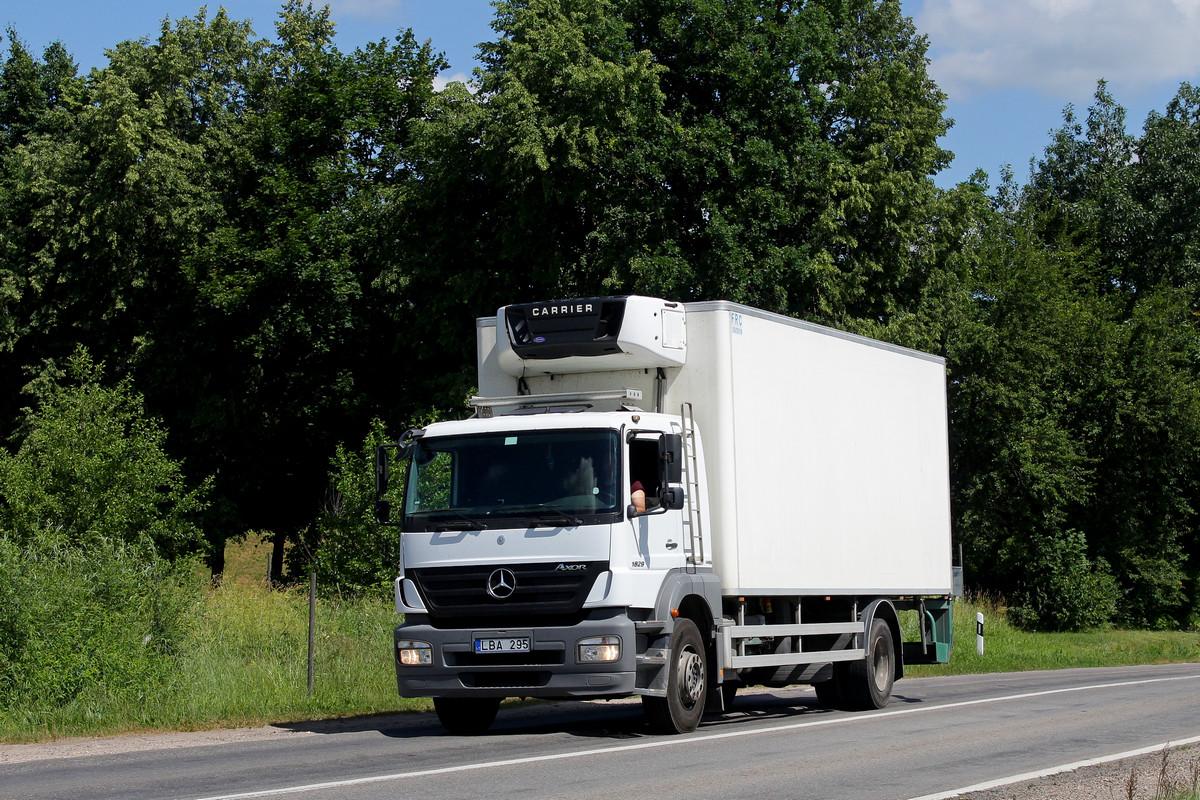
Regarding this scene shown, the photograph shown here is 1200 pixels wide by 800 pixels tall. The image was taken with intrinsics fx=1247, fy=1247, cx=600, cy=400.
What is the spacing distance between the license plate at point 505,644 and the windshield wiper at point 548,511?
1.06 m

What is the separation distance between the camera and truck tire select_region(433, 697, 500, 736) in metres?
12.0

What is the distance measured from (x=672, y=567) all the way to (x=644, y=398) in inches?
67.1

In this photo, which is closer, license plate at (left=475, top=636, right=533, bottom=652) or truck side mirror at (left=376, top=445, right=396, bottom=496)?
license plate at (left=475, top=636, right=533, bottom=652)

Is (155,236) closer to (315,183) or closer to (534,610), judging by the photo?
(315,183)

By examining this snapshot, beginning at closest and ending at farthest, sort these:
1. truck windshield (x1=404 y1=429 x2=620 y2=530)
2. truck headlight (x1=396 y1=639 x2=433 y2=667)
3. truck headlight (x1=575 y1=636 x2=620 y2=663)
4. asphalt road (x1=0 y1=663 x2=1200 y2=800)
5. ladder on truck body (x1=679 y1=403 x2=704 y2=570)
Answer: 1. asphalt road (x1=0 y1=663 x2=1200 y2=800)
2. truck headlight (x1=575 y1=636 x2=620 y2=663)
3. truck windshield (x1=404 y1=429 x2=620 y2=530)
4. truck headlight (x1=396 y1=639 x2=433 y2=667)
5. ladder on truck body (x1=679 y1=403 x2=704 y2=570)

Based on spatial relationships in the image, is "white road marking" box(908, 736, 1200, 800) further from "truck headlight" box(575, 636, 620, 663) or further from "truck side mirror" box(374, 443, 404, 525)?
"truck side mirror" box(374, 443, 404, 525)

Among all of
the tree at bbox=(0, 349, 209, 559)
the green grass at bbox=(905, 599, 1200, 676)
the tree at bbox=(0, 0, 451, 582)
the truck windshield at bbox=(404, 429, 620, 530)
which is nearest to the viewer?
the truck windshield at bbox=(404, 429, 620, 530)

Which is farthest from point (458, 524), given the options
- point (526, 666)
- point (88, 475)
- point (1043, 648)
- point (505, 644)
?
point (1043, 648)

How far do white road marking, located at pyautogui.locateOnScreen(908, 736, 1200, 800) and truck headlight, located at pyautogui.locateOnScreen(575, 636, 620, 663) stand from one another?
3331mm

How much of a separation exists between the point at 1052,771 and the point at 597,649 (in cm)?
371

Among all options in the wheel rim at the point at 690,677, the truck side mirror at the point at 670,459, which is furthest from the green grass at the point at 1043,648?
the truck side mirror at the point at 670,459

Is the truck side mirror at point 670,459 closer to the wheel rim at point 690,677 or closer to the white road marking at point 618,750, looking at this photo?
the wheel rim at point 690,677

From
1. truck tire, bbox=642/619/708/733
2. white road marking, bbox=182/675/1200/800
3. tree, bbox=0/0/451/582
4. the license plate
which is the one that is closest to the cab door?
truck tire, bbox=642/619/708/733

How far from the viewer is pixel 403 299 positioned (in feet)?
110
